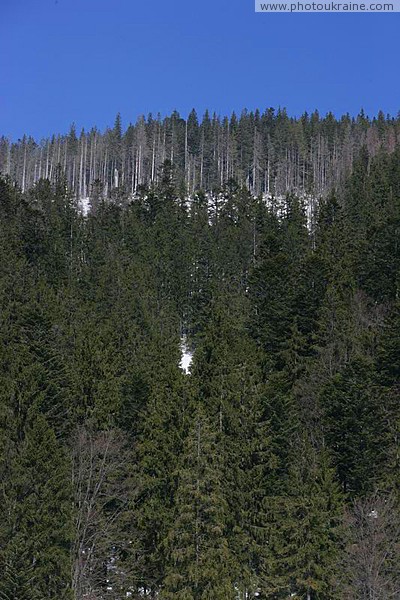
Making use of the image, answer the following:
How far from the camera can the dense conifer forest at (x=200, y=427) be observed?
27.9 meters

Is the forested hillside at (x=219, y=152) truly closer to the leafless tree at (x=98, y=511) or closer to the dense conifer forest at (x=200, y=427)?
the dense conifer forest at (x=200, y=427)

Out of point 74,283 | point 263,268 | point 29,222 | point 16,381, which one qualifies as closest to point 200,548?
point 16,381

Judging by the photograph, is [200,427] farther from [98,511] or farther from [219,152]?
[219,152]

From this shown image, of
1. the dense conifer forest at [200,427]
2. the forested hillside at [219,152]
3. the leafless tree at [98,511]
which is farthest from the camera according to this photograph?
the forested hillside at [219,152]

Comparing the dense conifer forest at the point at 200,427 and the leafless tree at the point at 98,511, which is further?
the leafless tree at the point at 98,511

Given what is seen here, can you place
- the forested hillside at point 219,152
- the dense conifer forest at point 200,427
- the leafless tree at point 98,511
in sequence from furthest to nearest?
1. the forested hillside at point 219,152
2. the leafless tree at point 98,511
3. the dense conifer forest at point 200,427

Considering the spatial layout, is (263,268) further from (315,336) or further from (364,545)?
(364,545)

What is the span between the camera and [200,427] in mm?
28922

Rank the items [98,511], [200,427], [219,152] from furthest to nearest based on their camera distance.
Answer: [219,152] → [98,511] → [200,427]

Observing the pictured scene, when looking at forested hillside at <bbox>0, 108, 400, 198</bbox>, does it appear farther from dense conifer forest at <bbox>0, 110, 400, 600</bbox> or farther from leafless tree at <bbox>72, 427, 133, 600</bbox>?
leafless tree at <bbox>72, 427, 133, 600</bbox>

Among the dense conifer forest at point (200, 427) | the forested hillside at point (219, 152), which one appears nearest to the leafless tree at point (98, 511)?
the dense conifer forest at point (200, 427)

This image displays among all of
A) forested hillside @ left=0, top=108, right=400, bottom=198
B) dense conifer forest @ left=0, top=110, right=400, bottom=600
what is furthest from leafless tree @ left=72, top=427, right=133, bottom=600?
forested hillside @ left=0, top=108, right=400, bottom=198

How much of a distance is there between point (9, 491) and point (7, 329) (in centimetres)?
2062

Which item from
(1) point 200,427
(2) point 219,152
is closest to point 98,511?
(1) point 200,427
